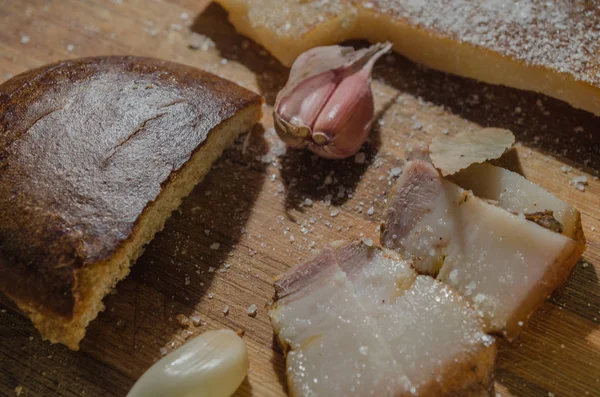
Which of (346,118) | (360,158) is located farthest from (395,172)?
(346,118)

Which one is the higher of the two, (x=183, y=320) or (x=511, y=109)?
(x=511, y=109)

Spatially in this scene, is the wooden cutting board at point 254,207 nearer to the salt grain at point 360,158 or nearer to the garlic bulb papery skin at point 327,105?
the salt grain at point 360,158

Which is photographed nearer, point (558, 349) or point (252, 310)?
point (558, 349)

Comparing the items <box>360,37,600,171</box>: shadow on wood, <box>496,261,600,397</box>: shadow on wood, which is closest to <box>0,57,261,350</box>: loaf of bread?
<box>360,37,600,171</box>: shadow on wood

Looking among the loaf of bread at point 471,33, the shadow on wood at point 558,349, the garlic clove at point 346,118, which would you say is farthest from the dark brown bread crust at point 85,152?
the shadow on wood at point 558,349

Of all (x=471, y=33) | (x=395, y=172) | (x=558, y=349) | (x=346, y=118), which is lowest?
(x=558, y=349)

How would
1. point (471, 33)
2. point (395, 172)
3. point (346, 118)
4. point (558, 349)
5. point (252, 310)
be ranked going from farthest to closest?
1. point (471, 33)
2. point (395, 172)
3. point (346, 118)
4. point (252, 310)
5. point (558, 349)

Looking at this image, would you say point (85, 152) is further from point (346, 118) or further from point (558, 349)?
point (558, 349)
